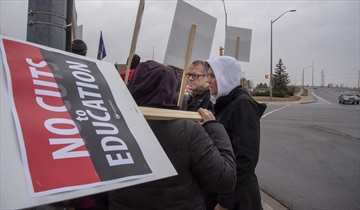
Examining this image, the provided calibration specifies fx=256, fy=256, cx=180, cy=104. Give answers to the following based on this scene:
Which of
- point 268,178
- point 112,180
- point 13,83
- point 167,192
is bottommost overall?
point 268,178

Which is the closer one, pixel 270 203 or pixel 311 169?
pixel 270 203

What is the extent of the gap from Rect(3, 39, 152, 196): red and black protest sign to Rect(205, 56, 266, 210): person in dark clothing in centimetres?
111

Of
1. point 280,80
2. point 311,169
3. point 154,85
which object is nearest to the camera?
point 154,85

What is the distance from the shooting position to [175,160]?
1316mm

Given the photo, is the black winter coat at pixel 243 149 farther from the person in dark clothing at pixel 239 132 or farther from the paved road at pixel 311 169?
the paved road at pixel 311 169

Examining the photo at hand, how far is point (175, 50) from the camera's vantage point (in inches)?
82.0

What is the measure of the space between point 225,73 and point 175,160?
3.35 feet

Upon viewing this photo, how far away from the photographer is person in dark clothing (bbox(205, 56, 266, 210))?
1822 millimetres

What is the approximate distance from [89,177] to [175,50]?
Result: 153 cm

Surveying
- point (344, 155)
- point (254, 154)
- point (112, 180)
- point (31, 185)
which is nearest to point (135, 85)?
point (112, 180)

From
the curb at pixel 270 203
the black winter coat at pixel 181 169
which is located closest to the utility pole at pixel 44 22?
the black winter coat at pixel 181 169

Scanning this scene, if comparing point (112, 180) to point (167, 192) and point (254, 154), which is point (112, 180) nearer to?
point (167, 192)

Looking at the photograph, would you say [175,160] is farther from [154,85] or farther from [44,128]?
[44,128]

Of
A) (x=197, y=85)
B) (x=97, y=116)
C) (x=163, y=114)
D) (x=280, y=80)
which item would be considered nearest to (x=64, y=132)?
(x=97, y=116)
